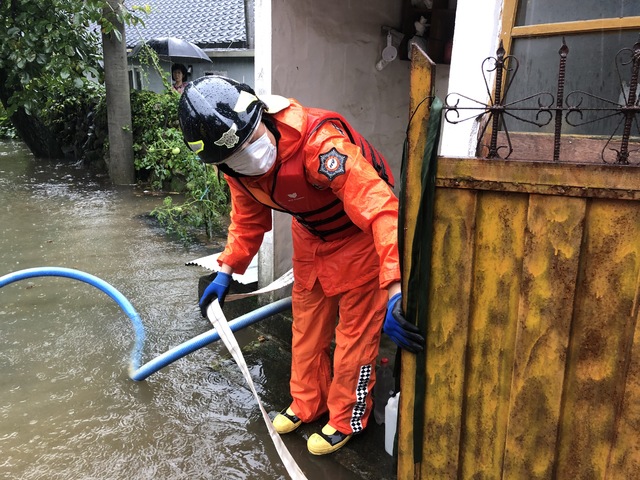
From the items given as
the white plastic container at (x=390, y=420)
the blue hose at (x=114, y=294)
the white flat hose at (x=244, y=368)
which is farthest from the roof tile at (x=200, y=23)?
the white plastic container at (x=390, y=420)

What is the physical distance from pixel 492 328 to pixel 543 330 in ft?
0.45

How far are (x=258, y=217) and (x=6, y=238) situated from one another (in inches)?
194

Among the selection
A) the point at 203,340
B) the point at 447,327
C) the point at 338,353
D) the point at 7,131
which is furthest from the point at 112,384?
the point at 7,131

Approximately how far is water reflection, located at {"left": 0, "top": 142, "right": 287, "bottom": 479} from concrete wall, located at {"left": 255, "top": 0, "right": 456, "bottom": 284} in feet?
3.47

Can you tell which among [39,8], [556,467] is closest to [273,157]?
[556,467]

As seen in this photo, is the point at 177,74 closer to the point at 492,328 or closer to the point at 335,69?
the point at 335,69

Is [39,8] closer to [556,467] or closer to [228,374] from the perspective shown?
[228,374]

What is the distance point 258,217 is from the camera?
2.79 m

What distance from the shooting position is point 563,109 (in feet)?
4.24

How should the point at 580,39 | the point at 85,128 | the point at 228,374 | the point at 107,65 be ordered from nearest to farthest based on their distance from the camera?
the point at 580,39 → the point at 228,374 → the point at 107,65 → the point at 85,128

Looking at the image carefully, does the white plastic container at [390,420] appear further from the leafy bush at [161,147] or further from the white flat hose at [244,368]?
the leafy bush at [161,147]

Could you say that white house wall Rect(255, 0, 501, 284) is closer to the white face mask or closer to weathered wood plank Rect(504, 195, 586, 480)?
the white face mask

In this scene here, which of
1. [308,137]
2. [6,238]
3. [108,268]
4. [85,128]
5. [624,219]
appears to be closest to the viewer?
[624,219]

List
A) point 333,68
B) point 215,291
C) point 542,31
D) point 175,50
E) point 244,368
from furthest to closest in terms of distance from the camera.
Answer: point 175,50 < point 333,68 < point 215,291 < point 244,368 < point 542,31
